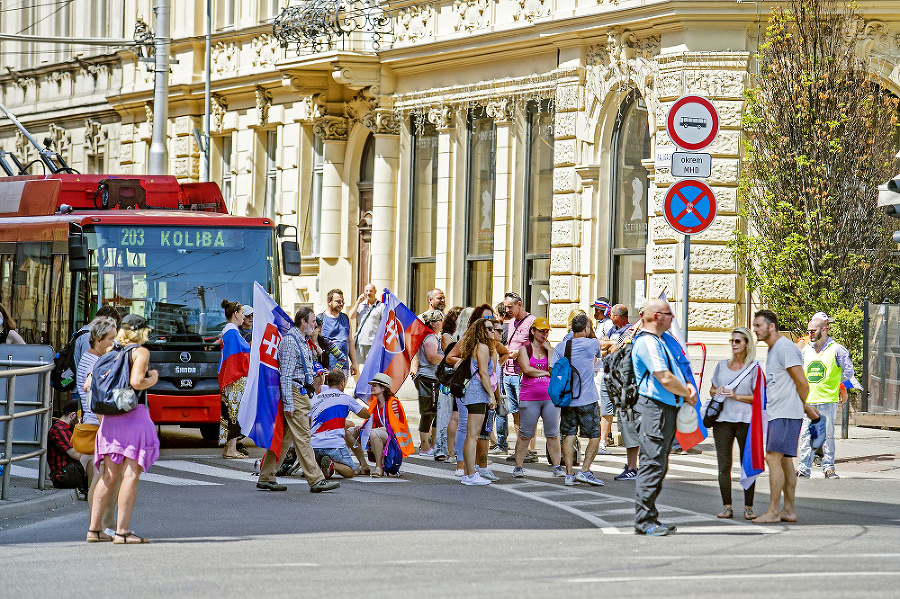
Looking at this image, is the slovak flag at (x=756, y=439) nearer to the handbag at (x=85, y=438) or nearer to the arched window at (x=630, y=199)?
the handbag at (x=85, y=438)

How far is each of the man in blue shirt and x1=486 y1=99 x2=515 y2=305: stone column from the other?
15170 mm

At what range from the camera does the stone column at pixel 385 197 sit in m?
30.2

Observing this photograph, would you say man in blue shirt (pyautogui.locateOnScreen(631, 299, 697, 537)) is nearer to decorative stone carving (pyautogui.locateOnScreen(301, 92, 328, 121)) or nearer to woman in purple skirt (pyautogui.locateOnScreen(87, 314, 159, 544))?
woman in purple skirt (pyautogui.locateOnScreen(87, 314, 159, 544))

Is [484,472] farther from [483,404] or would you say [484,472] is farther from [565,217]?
[565,217]

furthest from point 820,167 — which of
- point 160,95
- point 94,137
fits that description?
point 94,137

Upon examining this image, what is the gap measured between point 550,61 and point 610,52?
6.18 feet

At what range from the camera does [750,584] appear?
9242 mm

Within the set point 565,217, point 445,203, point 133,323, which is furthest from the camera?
point 445,203

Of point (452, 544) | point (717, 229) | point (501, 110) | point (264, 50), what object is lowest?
point (452, 544)

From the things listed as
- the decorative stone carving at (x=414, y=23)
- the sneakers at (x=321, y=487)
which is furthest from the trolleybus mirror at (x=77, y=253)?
the decorative stone carving at (x=414, y=23)

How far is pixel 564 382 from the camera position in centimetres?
1556

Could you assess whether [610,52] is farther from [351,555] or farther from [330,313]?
[351,555]

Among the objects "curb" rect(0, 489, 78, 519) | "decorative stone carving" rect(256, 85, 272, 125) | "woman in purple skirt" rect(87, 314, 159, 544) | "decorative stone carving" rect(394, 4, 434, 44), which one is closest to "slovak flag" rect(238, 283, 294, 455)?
"curb" rect(0, 489, 78, 519)

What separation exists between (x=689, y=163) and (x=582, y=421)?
290 cm
